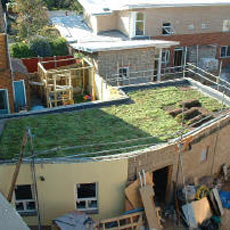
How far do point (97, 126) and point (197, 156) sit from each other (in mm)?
4858

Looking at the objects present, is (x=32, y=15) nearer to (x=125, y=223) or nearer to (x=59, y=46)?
(x=59, y=46)

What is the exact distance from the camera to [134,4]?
2936cm

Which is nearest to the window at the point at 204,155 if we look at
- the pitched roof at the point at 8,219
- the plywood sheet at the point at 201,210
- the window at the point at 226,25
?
the plywood sheet at the point at 201,210

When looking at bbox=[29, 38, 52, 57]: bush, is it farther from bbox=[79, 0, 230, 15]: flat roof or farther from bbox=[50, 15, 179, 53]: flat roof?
bbox=[79, 0, 230, 15]: flat roof

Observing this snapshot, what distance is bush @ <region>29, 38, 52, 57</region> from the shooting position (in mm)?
30564

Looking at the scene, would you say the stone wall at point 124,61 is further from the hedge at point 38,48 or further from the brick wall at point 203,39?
the hedge at point 38,48

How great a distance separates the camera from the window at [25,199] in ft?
47.0

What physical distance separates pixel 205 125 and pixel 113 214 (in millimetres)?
5850

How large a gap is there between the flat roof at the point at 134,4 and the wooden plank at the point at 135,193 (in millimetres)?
18362

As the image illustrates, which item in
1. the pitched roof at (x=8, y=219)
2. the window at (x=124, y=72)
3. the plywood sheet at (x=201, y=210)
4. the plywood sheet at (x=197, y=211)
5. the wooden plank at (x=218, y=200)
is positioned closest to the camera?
the pitched roof at (x=8, y=219)

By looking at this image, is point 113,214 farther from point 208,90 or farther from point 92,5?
point 92,5

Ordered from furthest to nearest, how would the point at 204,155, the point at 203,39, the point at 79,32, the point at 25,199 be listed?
the point at 203,39
the point at 79,32
the point at 204,155
the point at 25,199

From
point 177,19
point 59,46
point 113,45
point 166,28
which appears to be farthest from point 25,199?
point 177,19

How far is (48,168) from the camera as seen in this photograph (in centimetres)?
1365
